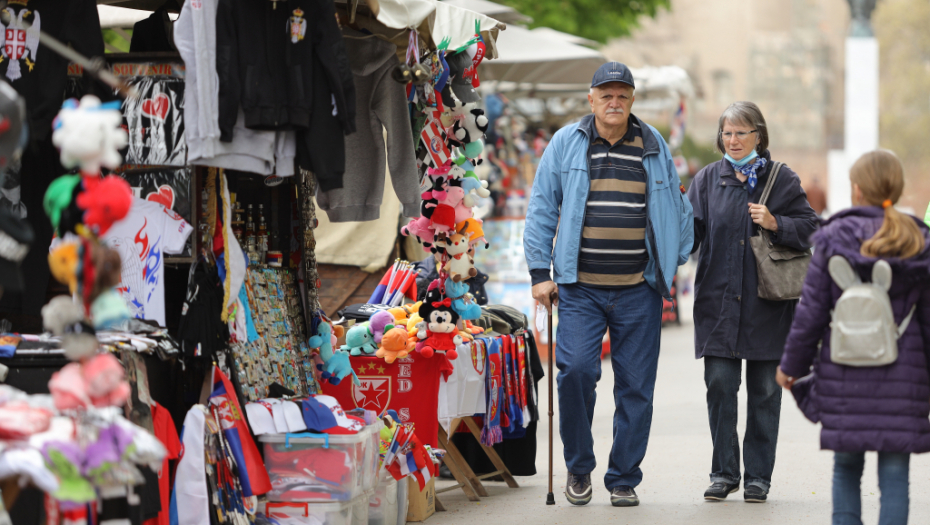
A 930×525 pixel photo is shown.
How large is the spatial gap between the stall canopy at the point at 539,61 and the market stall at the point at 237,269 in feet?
21.4

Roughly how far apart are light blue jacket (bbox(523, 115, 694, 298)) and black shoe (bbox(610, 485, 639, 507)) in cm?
107

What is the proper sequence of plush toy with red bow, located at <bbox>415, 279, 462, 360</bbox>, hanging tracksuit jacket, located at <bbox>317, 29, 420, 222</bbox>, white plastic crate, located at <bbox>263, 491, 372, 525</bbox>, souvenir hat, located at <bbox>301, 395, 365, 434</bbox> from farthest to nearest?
plush toy with red bow, located at <bbox>415, 279, 462, 360</bbox>, hanging tracksuit jacket, located at <bbox>317, 29, 420, 222</bbox>, souvenir hat, located at <bbox>301, 395, 365, 434</bbox>, white plastic crate, located at <bbox>263, 491, 372, 525</bbox>

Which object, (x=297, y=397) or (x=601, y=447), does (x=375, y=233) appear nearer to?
(x=601, y=447)

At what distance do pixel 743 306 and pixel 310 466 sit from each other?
2.65m

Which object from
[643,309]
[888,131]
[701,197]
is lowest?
[643,309]

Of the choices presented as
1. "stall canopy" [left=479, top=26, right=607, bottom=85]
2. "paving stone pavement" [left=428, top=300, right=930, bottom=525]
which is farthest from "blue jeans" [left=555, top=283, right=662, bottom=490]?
"stall canopy" [left=479, top=26, right=607, bottom=85]

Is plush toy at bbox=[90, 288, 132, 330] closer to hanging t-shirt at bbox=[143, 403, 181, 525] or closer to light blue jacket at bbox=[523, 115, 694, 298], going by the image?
hanging t-shirt at bbox=[143, 403, 181, 525]

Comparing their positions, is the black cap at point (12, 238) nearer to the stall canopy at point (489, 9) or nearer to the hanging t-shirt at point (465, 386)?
the hanging t-shirt at point (465, 386)

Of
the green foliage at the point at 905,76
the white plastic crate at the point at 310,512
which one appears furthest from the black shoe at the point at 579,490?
the green foliage at the point at 905,76

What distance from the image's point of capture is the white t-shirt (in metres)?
4.68

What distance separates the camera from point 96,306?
3.12m

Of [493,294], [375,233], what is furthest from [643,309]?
[493,294]

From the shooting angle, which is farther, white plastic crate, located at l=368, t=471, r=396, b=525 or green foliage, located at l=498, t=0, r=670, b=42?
green foliage, located at l=498, t=0, r=670, b=42

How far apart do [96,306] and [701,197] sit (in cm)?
415
